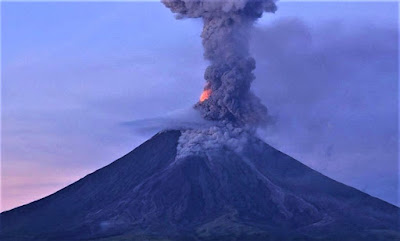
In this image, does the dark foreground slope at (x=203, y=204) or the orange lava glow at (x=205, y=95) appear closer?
the dark foreground slope at (x=203, y=204)

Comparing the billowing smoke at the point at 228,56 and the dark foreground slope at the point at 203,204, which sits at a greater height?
the billowing smoke at the point at 228,56

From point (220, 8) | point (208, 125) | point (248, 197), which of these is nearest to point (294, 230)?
point (248, 197)

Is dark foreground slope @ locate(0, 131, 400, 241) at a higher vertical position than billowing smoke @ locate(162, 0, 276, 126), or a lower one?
lower

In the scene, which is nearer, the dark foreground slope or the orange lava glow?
the dark foreground slope

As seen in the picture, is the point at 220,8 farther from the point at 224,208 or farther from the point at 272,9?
the point at 224,208

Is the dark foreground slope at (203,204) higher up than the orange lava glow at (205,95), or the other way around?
the orange lava glow at (205,95)
